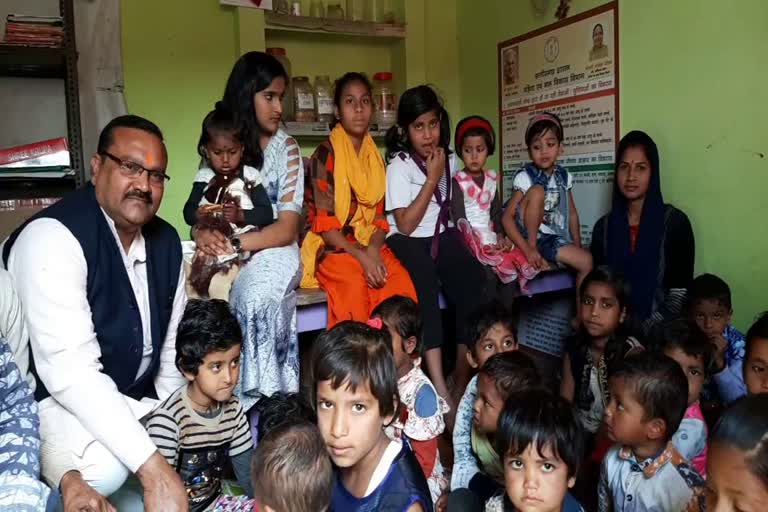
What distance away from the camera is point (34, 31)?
9.62ft

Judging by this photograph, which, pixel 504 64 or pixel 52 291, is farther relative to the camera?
pixel 504 64

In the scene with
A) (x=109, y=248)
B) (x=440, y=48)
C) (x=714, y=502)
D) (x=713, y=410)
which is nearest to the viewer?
(x=714, y=502)

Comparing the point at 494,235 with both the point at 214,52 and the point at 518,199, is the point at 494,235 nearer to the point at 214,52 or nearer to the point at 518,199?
the point at 518,199

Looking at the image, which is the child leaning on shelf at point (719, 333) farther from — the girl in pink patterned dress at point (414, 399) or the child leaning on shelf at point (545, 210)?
the girl in pink patterned dress at point (414, 399)

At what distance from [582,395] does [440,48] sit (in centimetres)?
272

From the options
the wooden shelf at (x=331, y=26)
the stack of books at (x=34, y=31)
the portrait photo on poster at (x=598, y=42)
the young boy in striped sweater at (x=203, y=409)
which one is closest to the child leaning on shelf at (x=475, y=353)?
the young boy in striped sweater at (x=203, y=409)

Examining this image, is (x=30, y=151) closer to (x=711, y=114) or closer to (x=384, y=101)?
(x=384, y=101)

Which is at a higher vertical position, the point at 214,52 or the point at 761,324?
the point at 214,52

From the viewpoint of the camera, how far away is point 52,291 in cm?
155

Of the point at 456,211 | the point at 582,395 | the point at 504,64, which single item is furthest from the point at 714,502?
the point at 504,64

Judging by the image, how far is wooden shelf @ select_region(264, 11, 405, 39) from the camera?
12.2 feet

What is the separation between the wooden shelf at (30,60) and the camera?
9.44ft

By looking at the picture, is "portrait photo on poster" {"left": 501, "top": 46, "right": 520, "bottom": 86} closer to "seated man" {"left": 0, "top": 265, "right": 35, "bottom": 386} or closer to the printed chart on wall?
the printed chart on wall

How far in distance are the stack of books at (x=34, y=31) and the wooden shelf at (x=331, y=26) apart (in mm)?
1158
